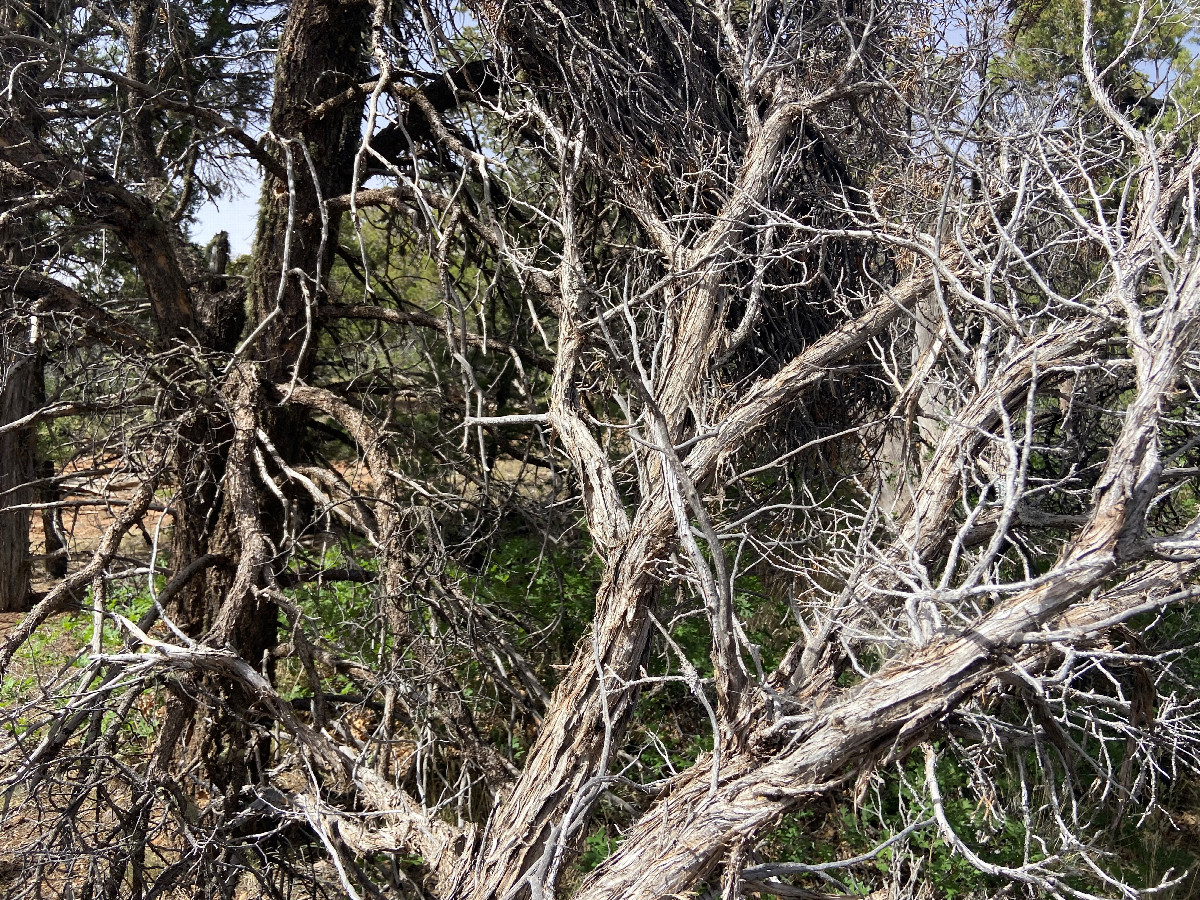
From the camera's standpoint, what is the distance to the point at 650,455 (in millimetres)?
3695

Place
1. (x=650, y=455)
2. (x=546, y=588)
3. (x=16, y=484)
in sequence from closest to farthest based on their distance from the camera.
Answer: (x=650, y=455) → (x=546, y=588) → (x=16, y=484)

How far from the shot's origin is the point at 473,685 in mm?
5609

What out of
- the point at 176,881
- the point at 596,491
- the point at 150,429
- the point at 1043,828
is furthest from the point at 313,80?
the point at 1043,828

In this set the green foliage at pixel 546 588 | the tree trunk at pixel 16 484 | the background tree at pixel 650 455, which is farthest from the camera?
the tree trunk at pixel 16 484

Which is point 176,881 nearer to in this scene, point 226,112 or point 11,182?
point 11,182

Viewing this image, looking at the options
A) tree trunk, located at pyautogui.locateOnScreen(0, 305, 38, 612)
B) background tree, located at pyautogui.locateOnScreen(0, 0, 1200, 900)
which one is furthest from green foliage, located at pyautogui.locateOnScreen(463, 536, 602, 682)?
tree trunk, located at pyautogui.locateOnScreen(0, 305, 38, 612)

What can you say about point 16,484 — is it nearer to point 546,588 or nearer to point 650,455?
point 546,588

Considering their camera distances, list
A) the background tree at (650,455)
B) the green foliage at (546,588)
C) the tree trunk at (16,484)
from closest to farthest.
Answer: the background tree at (650,455)
the green foliage at (546,588)
the tree trunk at (16,484)

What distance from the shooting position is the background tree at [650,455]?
113 inches

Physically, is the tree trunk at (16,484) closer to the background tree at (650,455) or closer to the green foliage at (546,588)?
the background tree at (650,455)

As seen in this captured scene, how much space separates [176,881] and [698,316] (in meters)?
3.08

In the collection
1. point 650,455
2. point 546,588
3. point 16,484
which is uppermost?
point 16,484

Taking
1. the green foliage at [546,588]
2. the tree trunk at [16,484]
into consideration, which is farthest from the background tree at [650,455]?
the tree trunk at [16,484]

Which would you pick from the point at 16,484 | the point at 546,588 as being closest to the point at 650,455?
the point at 546,588
